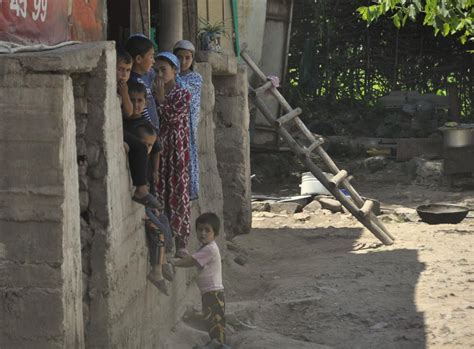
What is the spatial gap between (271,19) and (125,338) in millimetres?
9896

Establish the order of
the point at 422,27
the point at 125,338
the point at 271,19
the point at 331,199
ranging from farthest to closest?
the point at 422,27 < the point at 271,19 < the point at 331,199 < the point at 125,338

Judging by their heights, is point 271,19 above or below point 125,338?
above

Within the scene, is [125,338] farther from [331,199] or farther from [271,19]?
[271,19]

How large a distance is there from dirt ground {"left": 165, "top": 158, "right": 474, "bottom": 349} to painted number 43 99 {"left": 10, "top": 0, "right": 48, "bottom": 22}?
7.70 feet

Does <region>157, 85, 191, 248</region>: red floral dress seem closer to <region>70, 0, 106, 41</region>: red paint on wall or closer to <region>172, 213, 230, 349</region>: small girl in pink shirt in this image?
<region>172, 213, 230, 349</region>: small girl in pink shirt

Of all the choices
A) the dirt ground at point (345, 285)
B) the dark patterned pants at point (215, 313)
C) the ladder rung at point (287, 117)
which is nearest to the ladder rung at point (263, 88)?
the ladder rung at point (287, 117)

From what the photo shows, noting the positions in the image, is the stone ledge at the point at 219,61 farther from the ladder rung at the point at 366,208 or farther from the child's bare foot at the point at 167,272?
the child's bare foot at the point at 167,272

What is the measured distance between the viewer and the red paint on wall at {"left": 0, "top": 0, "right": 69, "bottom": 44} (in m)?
4.51

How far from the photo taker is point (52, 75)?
4.22 m

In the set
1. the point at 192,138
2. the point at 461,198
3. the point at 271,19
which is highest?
the point at 271,19

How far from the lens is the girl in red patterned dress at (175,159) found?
20.6ft

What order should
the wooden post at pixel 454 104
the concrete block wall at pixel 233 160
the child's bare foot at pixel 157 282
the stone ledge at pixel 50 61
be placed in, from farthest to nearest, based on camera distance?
the wooden post at pixel 454 104 → the concrete block wall at pixel 233 160 → the child's bare foot at pixel 157 282 → the stone ledge at pixel 50 61

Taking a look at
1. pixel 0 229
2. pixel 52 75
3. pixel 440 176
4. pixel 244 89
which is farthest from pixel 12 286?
pixel 440 176

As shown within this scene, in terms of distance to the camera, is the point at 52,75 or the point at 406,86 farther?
the point at 406,86
